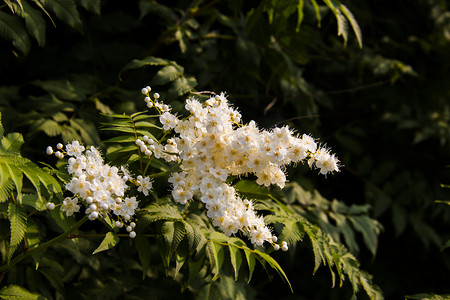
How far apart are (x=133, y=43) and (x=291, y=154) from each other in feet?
7.70

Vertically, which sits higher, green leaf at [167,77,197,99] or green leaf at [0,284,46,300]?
green leaf at [167,77,197,99]

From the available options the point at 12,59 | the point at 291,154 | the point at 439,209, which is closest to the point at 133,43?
the point at 12,59

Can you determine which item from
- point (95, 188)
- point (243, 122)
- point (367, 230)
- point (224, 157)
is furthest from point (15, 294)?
point (243, 122)

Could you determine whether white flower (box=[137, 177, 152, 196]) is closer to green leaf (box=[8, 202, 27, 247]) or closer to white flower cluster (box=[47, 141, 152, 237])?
white flower cluster (box=[47, 141, 152, 237])

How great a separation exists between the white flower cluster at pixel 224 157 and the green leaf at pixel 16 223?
525 mm

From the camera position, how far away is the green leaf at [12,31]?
233cm

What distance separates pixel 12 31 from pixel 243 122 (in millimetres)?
1914

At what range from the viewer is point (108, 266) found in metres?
2.70

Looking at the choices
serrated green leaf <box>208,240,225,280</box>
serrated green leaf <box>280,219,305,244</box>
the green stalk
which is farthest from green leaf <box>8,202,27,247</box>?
serrated green leaf <box>280,219,305,244</box>

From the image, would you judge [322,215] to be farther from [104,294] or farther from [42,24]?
[42,24]

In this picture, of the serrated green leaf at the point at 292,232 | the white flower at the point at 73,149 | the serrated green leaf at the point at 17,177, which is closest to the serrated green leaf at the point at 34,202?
the serrated green leaf at the point at 17,177

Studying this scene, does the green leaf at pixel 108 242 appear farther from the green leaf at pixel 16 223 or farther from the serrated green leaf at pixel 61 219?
the green leaf at pixel 16 223

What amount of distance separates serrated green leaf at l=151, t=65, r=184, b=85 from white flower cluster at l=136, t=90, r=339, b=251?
574 mm

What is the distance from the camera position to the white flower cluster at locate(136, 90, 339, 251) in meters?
1.78
